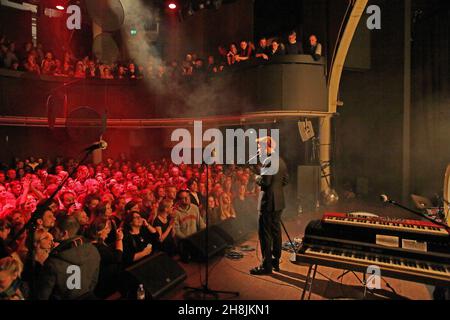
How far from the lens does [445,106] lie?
35.3 ft

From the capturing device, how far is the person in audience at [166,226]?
5788 mm

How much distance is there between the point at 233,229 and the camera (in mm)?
6973

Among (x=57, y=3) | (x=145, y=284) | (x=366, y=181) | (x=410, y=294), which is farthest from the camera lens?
(x=57, y=3)

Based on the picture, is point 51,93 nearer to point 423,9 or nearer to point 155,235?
point 155,235

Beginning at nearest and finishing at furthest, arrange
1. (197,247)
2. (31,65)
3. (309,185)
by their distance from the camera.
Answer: (197,247) < (309,185) < (31,65)

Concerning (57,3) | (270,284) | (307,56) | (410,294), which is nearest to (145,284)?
(270,284)

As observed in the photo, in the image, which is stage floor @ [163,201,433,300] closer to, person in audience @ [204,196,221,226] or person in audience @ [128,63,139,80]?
person in audience @ [204,196,221,226]

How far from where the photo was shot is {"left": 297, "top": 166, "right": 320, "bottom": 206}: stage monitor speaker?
34.0ft

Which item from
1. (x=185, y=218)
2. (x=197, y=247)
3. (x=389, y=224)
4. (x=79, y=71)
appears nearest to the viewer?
(x=389, y=224)

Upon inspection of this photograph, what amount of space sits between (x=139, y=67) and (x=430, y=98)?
35.2 feet

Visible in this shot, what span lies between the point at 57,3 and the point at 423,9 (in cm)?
1510

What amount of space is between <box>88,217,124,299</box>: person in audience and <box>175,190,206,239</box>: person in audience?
1.34m

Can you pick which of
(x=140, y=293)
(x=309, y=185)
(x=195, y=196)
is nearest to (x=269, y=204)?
(x=140, y=293)

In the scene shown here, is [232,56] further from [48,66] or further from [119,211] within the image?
[119,211]
